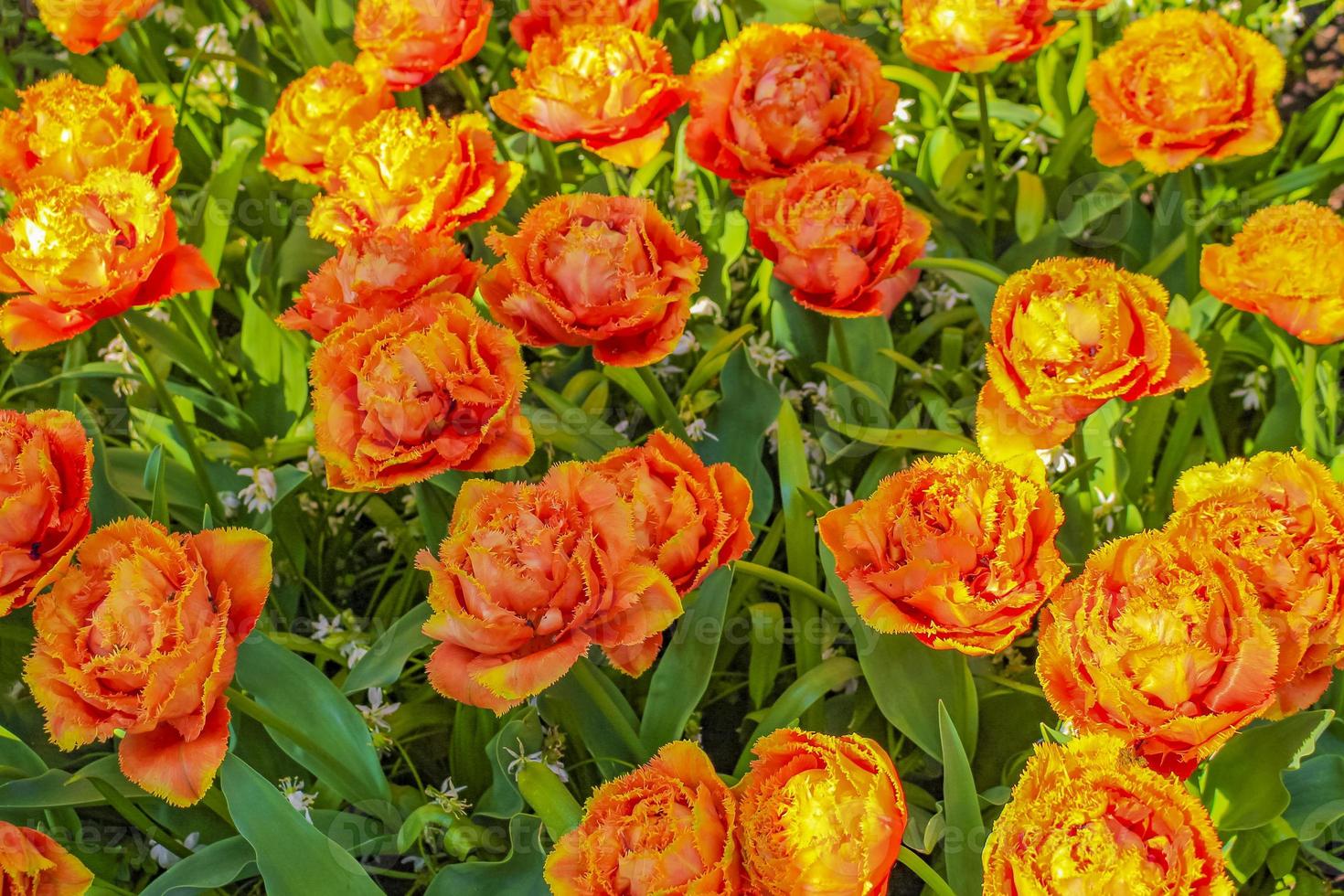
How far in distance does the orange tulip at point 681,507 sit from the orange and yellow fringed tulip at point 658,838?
0.16 m

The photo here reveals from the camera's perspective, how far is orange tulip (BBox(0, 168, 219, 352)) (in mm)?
1112

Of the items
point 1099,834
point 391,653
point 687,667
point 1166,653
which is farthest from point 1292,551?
point 391,653

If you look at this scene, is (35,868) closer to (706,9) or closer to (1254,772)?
(1254,772)

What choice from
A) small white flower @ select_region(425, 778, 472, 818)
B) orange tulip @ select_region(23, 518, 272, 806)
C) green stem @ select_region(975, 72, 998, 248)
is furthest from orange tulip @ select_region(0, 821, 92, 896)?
green stem @ select_region(975, 72, 998, 248)

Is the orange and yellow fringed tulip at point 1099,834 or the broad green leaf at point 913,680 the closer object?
the orange and yellow fringed tulip at point 1099,834

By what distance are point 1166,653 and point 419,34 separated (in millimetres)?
1141

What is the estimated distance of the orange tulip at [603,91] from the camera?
134cm

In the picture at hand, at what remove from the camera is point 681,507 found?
970 mm

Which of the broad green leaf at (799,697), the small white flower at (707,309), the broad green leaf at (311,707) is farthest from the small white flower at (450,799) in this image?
the small white flower at (707,309)

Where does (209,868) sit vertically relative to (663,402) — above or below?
below

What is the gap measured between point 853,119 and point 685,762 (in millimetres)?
812

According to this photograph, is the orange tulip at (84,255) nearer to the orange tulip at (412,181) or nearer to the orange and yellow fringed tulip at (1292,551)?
the orange tulip at (412,181)

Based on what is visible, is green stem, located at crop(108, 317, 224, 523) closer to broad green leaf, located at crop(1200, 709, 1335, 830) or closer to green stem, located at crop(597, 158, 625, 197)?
green stem, located at crop(597, 158, 625, 197)

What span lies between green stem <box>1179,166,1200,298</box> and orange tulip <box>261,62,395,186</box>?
1.07 metres
